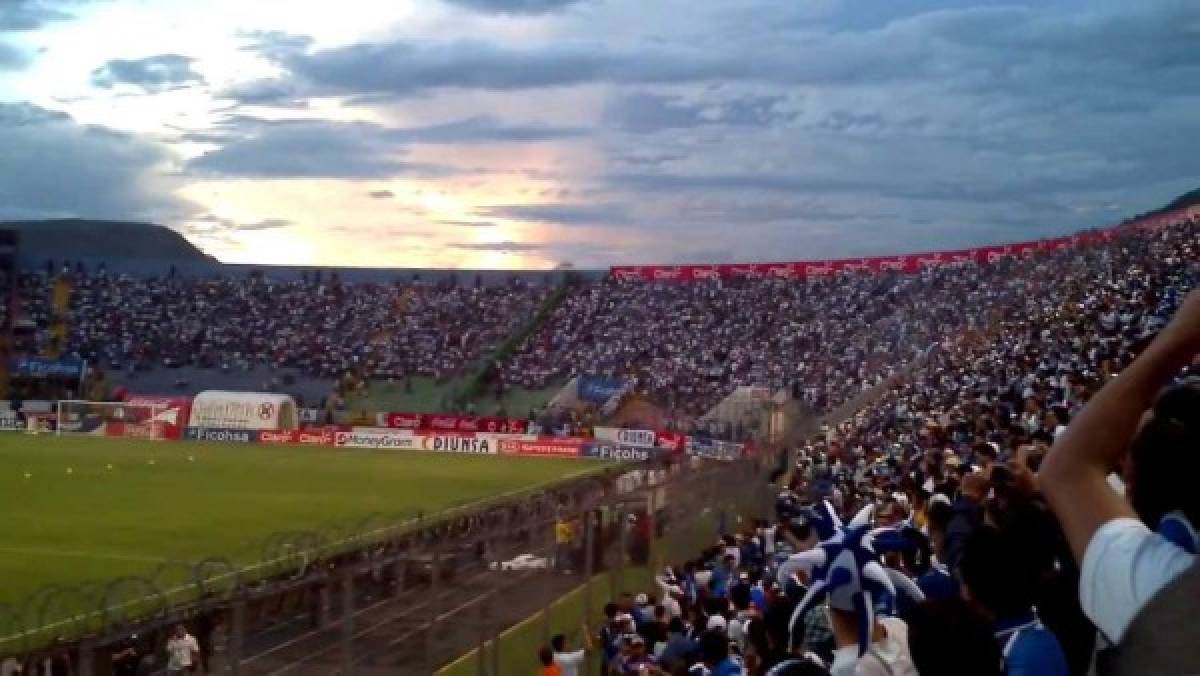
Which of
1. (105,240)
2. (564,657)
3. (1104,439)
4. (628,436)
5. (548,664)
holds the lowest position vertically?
(628,436)

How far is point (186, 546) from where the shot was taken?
2511 cm

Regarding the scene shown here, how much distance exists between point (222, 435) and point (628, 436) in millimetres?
15968

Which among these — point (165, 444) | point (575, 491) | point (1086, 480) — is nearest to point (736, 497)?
point (575, 491)

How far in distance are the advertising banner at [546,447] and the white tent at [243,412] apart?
30.9 feet

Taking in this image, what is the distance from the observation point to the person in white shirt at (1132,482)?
207 cm

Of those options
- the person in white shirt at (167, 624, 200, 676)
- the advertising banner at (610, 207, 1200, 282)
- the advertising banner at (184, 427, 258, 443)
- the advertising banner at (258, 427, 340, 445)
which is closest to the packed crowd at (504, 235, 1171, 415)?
the advertising banner at (610, 207, 1200, 282)

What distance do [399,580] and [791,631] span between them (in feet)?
21.2

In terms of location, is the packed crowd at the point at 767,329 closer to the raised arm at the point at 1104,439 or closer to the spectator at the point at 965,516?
the spectator at the point at 965,516

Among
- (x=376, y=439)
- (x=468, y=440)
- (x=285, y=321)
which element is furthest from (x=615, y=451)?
(x=285, y=321)

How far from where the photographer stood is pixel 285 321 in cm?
7256

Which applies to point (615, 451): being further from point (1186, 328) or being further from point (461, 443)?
point (1186, 328)

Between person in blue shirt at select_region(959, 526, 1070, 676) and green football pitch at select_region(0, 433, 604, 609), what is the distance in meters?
14.5

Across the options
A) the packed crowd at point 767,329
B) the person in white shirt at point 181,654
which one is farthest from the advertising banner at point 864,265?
the person in white shirt at point 181,654

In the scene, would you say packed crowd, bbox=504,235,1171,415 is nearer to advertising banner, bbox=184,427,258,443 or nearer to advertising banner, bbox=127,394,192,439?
advertising banner, bbox=184,427,258,443
